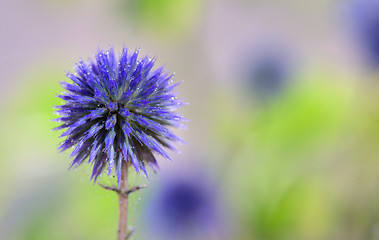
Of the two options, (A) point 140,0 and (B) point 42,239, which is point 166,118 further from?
(A) point 140,0

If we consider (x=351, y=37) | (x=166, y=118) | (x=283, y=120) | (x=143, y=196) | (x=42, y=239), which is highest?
(x=351, y=37)

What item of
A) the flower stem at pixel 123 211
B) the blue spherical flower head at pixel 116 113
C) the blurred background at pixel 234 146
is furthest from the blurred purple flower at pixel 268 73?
the flower stem at pixel 123 211

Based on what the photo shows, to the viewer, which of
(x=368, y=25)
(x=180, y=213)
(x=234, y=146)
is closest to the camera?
(x=180, y=213)

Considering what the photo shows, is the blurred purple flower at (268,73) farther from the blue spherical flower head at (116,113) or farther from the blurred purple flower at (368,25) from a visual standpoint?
the blue spherical flower head at (116,113)

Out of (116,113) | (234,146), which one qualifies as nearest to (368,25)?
(234,146)

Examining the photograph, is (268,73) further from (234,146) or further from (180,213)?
(180,213)

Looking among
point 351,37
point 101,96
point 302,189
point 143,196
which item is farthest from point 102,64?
point 351,37

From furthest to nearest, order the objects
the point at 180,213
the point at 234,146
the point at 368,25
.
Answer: the point at 234,146, the point at 368,25, the point at 180,213
